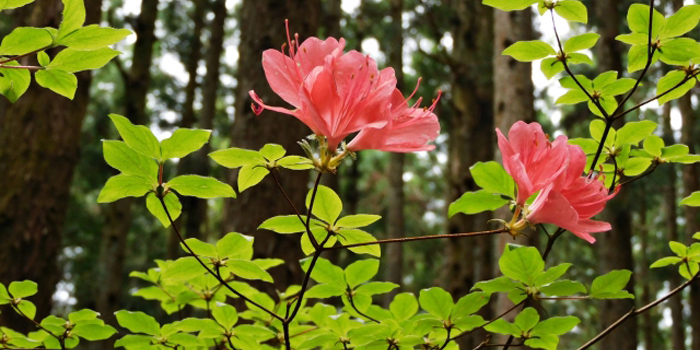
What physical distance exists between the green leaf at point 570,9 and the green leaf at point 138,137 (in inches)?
30.3

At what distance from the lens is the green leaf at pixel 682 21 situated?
112 cm

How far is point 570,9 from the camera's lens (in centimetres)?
114

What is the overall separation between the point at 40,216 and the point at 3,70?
2.56m

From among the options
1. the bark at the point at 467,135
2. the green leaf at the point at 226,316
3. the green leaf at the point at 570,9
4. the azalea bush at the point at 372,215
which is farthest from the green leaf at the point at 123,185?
the bark at the point at 467,135

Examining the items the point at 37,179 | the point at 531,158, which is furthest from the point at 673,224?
the point at 531,158

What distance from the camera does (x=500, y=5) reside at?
1101 millimetres

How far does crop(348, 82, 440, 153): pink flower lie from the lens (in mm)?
888

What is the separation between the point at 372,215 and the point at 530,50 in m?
0.48

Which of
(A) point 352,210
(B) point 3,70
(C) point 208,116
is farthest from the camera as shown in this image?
(A) point 352,210

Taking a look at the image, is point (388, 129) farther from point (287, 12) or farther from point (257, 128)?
point (287, 12)

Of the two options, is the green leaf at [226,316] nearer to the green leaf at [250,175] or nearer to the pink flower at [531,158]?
the green leaf at [250,175]

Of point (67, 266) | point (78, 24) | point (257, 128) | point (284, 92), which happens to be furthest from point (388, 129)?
point (67, 266)

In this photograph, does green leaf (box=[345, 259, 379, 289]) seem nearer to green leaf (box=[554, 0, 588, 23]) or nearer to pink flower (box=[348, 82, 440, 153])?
pink flower (box=[348, 82, 440, 153])

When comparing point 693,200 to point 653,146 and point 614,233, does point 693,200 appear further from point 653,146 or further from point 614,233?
point 614,233
